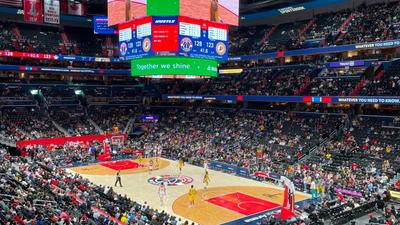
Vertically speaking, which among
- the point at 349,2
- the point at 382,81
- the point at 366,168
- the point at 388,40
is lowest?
the point at 366,168

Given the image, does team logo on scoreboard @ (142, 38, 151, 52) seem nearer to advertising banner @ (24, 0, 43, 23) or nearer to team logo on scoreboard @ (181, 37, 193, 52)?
team logo on scoreboard @ (181, 37, 193, 52)

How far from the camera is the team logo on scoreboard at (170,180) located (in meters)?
29.4

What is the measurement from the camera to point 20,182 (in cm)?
2122

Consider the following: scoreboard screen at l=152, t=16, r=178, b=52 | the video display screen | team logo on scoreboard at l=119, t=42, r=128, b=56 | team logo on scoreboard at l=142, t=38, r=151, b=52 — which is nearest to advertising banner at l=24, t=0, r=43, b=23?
the video display screen

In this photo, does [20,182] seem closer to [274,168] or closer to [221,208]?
[221,208]

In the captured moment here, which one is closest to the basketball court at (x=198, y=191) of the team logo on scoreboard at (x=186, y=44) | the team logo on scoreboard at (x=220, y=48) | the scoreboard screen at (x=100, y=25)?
the team logo on scoreboard at (x=186, y=44)

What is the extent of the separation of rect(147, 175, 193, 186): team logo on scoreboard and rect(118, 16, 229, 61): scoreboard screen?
33.6ft

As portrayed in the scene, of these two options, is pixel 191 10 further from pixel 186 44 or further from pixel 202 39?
pixel 186 44

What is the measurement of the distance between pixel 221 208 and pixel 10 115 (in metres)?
32.0

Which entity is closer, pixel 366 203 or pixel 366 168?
pixel 366 203

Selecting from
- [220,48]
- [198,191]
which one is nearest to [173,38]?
[220,48]

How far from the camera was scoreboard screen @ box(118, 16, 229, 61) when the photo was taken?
23156 mm

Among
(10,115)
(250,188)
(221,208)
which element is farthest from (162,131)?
(221,208)

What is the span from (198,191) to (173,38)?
11097 mm
